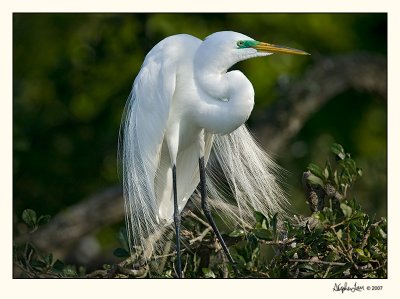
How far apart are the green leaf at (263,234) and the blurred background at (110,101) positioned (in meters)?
1.68

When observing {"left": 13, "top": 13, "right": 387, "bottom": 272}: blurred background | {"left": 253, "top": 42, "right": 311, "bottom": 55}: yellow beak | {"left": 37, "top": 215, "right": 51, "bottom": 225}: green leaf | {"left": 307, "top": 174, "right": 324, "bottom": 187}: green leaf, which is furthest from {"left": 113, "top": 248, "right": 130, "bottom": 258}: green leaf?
{"left": 13, "top": 13, "right": 387, "bottom": 272}: blurred background

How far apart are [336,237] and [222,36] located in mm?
875

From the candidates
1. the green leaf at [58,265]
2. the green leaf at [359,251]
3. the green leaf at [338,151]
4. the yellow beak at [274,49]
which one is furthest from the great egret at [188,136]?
the green leaf at [359,251]

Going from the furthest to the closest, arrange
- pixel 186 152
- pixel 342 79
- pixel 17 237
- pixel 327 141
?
pixel 327 141
pixel 342 79
pixel 17 237
pixel 186 152

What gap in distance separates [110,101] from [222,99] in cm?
313

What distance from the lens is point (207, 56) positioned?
309 centimetres

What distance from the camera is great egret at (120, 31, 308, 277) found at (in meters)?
3.06

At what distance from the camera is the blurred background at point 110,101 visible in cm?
549

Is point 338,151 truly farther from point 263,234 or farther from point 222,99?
point 222,99

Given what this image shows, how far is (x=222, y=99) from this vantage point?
3.13m

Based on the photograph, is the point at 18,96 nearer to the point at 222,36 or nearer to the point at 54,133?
the point at 54,133

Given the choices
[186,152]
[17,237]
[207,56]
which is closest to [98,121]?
[17,237]

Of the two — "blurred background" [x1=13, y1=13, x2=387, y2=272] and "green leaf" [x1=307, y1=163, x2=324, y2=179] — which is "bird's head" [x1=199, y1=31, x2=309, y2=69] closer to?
"green leaf" [x1=307, y1=163, x2=324, y2=179]

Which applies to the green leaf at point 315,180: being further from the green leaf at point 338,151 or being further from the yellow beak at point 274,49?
the yellow beak at point 274,49
